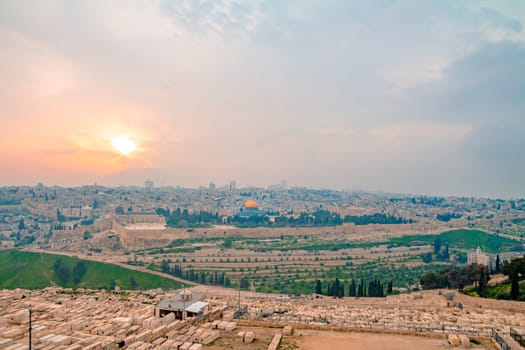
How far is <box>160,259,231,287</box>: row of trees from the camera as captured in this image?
34125 millimetres

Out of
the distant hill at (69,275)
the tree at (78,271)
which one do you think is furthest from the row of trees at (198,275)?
the tree at (78,271)

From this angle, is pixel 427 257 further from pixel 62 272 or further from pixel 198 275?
pixel 62 272

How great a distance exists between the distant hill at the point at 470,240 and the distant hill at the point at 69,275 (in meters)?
31.3

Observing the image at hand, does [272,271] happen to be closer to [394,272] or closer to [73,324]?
[394,272]

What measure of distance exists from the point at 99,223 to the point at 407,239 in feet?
139

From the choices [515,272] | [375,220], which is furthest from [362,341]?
[375,220]

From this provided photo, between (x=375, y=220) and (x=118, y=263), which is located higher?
(x=375, y=220)

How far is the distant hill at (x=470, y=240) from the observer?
2009 inches

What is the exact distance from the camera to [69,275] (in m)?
37.1

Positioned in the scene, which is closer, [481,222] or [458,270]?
[458,270]

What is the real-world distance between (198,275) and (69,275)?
11.2m

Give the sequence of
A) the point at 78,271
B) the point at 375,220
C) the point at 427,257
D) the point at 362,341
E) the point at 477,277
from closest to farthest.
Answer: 1. the point at 362,341
2. the point at 477,277
3. the point at 78,271
4. the point at 427,257
5. the point at 375,220

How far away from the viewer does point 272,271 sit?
3800cm

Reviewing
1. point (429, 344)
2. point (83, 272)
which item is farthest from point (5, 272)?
point (429, 344)
